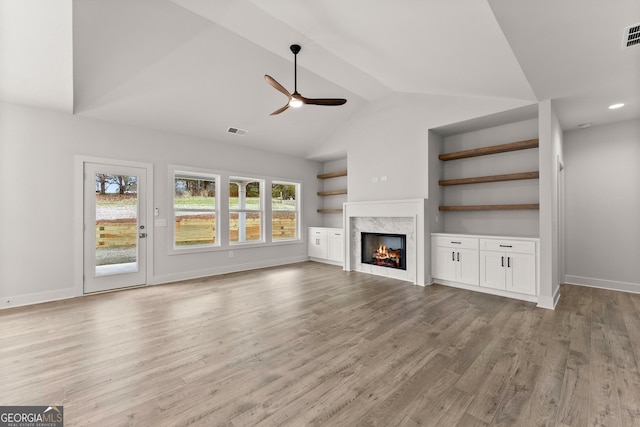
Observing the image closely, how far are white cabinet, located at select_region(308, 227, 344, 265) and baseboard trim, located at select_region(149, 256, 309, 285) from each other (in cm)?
43

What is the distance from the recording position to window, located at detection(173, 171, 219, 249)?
5.62 meters

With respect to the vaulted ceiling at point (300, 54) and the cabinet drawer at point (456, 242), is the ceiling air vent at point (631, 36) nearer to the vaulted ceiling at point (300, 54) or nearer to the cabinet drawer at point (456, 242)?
the vaulted ceiling at point (300, 54)

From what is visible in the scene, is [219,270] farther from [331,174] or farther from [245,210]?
[331,174]

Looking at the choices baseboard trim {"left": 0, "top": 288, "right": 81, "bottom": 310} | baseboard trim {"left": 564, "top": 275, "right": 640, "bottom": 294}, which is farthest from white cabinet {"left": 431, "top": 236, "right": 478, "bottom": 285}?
baseboard trim {"left": 0, "top": 288, "right": 81, "bottom": 310}

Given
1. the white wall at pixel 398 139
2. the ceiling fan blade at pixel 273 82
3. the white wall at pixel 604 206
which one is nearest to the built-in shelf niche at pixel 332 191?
the white wall at pixel 398 139

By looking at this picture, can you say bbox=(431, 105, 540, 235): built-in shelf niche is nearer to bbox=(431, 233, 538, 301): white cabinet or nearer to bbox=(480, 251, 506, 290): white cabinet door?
bbox=(431, 233, 538, 301): white cabinet

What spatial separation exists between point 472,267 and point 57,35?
5.98 metres

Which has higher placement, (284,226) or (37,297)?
(284,226)

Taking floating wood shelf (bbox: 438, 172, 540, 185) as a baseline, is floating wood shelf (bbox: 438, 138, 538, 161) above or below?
above

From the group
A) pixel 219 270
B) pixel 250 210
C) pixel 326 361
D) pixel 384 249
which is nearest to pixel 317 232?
pixel 250 210

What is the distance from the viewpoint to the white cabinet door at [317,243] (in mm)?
7281

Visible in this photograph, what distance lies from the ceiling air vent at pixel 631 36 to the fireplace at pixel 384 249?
147 inches

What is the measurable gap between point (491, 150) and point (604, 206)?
2.21 meters

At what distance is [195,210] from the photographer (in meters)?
5.81
